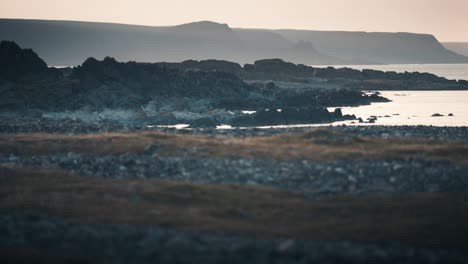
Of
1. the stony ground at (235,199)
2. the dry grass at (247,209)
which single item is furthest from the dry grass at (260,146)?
the dry grass at (247,209)

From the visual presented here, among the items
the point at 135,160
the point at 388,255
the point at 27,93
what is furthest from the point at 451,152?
the point at 27,93

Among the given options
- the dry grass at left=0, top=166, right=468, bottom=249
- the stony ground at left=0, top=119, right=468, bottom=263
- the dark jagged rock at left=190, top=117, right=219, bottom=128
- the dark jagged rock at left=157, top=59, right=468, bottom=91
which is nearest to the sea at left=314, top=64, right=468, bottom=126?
the dark jagged rock at left=190, top=117, right=219, bottom=128

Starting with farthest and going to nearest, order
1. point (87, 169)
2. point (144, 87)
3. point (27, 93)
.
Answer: point (144, 87)
point (27, 93)
point (87, 169)

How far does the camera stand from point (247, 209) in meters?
33.2

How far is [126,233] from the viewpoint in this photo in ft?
95.3

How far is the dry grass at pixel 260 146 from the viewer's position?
46.5 m

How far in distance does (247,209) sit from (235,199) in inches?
71.5

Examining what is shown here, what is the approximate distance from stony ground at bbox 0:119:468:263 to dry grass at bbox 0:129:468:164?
4.7 inches

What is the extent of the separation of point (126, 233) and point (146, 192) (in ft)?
23.8

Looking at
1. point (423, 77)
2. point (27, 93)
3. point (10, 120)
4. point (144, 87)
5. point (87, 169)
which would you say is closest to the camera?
point (87, 169)

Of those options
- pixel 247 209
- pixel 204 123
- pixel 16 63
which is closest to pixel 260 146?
pixel 247 209

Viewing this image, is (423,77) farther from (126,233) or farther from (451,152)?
(126,233)

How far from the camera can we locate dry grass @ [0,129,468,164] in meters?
46.5

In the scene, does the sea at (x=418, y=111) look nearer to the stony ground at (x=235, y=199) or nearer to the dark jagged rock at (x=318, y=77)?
the stony ground at (x=235, y=199)
